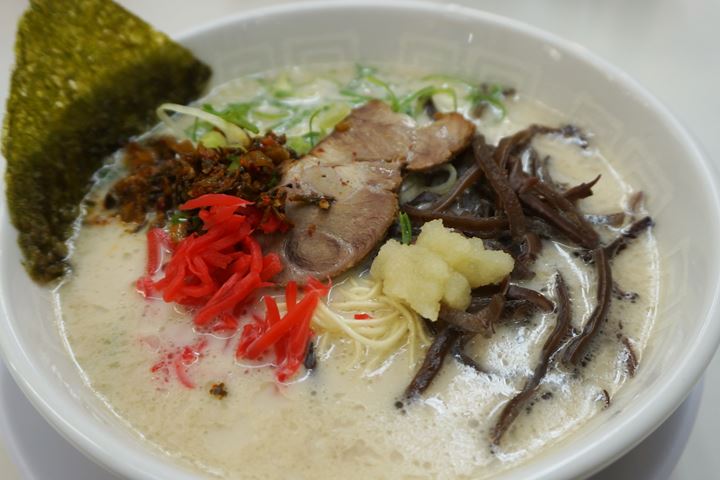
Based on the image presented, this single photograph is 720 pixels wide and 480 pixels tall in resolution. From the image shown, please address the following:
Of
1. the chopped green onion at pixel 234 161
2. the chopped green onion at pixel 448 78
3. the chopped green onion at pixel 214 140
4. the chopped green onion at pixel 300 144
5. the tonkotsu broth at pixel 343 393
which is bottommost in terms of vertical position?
the tonkotsu broth at pixel 343 393

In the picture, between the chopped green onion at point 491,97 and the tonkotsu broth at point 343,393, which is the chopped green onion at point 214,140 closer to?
the tonkotsu broth at point 343,393

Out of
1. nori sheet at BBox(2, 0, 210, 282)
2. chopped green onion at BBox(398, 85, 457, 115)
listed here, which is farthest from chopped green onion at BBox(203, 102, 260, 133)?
chopped green onion at BBox(398, 85, 457, 115)

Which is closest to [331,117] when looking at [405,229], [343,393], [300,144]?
[300,144]

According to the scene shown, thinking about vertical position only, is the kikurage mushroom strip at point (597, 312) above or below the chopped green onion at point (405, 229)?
below

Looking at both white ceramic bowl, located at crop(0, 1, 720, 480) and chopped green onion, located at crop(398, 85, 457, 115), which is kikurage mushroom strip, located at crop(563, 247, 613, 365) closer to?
white ceramic bowl, located at crop(0, 1, 720, 480)

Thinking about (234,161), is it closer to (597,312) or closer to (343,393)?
(343,393)

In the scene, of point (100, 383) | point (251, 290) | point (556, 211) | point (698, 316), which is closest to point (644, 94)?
point (556, 211)

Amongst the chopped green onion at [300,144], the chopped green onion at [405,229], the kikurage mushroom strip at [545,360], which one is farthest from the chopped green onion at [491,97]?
the kikurage mushroom strip at [545,360]
